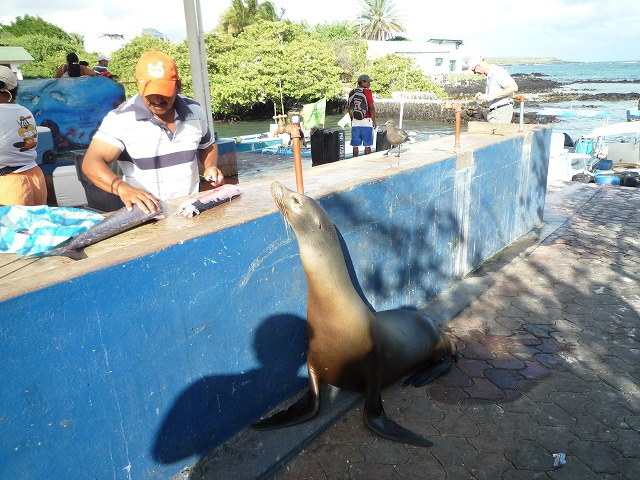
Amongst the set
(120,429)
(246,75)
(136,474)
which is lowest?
(136,474)

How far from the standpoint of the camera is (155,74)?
2.96 m

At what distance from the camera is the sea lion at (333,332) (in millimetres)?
2828

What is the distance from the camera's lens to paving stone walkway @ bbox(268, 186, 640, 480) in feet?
8.95

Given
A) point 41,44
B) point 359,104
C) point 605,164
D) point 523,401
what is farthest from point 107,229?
point 41,44

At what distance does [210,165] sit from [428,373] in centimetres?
223

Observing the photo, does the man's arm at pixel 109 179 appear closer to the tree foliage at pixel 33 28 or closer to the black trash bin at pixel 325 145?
the black trash bin at pixel 325 145

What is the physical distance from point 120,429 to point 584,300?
4522 millimetres

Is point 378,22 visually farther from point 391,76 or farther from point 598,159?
point 598,159

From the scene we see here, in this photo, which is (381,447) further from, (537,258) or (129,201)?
(537,258)

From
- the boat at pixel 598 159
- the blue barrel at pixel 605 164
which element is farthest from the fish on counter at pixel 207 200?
the blue barrel at pixel 605 164

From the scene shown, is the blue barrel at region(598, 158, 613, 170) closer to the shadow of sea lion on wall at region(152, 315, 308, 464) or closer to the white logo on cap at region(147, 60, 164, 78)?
the shadow of sea lion on wall at region(152, 315, 308, 464)

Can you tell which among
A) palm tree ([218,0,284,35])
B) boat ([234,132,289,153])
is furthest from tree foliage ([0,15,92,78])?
boat ([234,132,289,153])

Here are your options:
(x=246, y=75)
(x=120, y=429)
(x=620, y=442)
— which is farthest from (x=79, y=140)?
(x=246, y=75)

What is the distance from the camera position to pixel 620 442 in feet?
9.46
